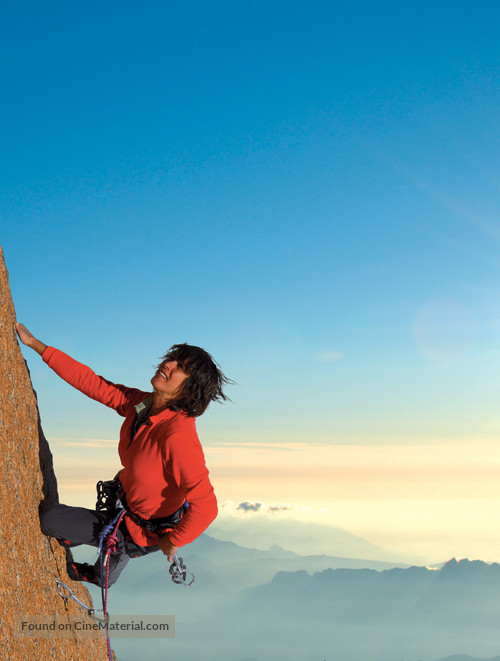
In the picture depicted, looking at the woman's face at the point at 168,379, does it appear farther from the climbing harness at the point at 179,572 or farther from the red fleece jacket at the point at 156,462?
the climbing harness at the point at 179,572

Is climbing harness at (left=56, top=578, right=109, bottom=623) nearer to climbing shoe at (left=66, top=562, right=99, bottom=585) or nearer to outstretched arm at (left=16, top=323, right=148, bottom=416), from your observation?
climbing shoe at (left=66, top=562, right=99, bottom=585)

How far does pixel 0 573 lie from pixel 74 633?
237 cm

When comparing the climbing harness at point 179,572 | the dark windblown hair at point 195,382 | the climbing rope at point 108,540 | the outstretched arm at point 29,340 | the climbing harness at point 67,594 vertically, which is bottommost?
the climbing harness at point 67,594

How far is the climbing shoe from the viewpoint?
22.9ft

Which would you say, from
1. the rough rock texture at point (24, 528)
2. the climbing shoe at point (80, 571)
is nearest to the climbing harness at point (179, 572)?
the climbing shoe at point (80, 571)

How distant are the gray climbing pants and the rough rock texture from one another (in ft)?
0.53

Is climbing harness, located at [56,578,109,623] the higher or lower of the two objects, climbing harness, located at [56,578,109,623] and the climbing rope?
the lower

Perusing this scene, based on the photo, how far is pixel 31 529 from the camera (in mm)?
6141

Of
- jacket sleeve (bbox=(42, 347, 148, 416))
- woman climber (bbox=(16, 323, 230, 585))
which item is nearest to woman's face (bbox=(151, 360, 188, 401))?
woman climber (bbox=(16, 323, 230, 585))

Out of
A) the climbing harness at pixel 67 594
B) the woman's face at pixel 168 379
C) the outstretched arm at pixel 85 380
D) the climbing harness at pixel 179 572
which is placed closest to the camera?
the woman's face at pixel 168 379

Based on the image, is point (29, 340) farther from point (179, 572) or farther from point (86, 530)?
point (179, 572)

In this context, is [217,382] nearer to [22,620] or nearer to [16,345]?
[16,345]

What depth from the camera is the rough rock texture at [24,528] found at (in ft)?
18.0

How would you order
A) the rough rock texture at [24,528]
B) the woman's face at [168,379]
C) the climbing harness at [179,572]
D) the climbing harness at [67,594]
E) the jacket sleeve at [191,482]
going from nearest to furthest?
1. the rough rock texture at [24,528]
2. the jacket sleeve at [191,482]
3. the woman's face at [168,379]
4. the climbing harness at [179,572]
5. the climbing harness at [67,594]
